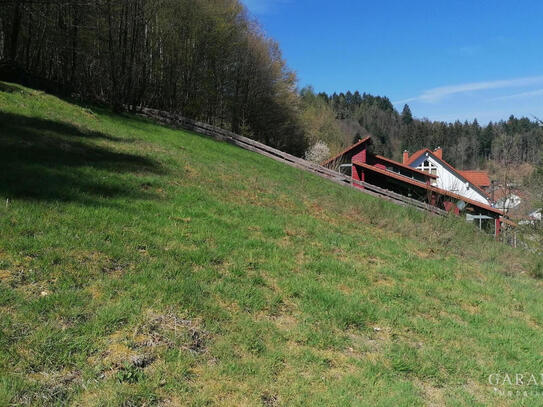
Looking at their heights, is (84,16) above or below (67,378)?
above

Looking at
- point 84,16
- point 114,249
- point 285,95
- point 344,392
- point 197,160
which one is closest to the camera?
point 344,392

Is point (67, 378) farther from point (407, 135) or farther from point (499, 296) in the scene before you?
point (407, 135)

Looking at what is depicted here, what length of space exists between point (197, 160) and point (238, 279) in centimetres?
854

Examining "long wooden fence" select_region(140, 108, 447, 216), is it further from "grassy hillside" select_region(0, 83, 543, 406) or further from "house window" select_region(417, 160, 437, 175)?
"house window" select_region(417, 160, 437, 175)

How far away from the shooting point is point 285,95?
43219mm

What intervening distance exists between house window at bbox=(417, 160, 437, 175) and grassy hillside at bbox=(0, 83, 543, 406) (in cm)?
5618

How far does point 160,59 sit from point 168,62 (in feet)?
3.94

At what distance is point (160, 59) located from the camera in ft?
89.0

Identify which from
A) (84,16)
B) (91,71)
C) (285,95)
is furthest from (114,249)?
(285,95)

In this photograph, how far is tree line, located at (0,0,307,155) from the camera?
1852 centimetres

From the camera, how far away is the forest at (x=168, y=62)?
1855 cm

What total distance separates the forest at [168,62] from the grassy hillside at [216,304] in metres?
12.0

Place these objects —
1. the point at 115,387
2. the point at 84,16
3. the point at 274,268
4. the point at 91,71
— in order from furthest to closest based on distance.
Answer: the point at 91,71 < the point at 84,16 < the point at 274,268 < the point at 115,387

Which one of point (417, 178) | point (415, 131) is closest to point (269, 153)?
point (417, 178)
